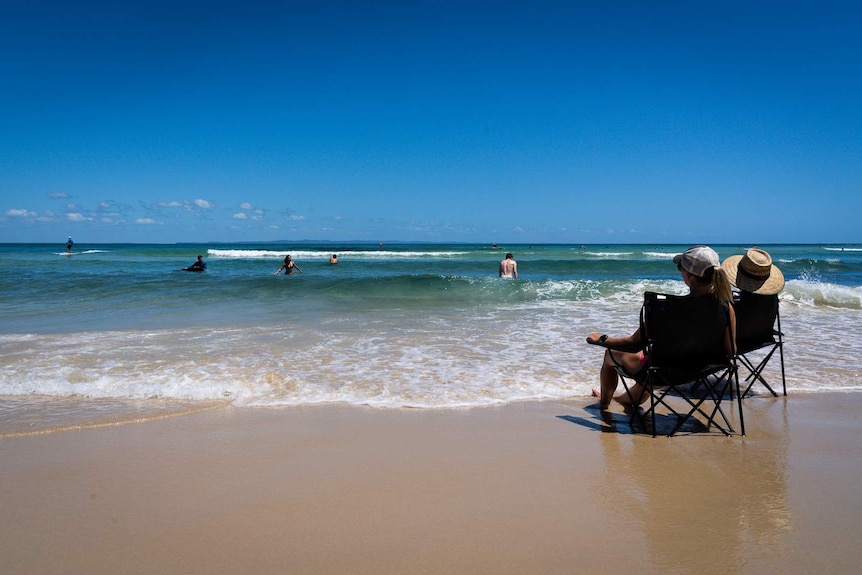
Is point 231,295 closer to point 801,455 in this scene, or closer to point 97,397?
point 97,397

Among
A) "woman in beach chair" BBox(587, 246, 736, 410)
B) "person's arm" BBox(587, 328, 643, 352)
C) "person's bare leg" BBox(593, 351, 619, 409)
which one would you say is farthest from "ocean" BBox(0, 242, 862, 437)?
"person's arm" BBox(587, 328, 643, 352)

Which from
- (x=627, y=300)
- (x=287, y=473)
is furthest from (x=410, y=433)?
(x=627, y=300)

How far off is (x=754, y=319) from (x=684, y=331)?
5.45ft

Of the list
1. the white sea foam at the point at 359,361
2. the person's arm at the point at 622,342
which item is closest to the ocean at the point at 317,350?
the white sea foam at the point at 359,361

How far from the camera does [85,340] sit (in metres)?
7.94

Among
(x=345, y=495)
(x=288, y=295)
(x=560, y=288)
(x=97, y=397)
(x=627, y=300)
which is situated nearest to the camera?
(x=345, y=495)

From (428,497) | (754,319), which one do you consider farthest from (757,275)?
(428,497)

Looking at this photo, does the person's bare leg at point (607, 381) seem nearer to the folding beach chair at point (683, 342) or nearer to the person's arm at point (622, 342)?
the person's arm at point (622, 342)

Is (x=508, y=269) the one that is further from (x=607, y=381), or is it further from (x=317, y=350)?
(x=607, y=381)

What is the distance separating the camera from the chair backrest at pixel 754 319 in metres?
5.15

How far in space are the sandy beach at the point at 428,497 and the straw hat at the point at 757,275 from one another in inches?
46.4

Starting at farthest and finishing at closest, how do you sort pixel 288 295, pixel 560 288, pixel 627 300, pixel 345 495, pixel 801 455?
pixel 560 288 → pixel 288 295 → pixel 627 300 → pixel 801 455 → pixel 345 495

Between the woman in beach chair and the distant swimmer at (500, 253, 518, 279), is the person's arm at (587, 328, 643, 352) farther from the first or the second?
the distant swimmer at (500, 253, 518, 279)

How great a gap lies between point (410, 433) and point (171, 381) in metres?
2.81
